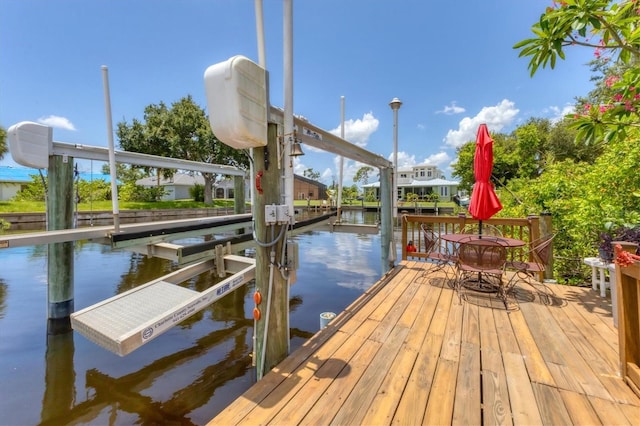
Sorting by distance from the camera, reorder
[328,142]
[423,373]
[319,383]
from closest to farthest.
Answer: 1. [319,383]
2. [423,373]
3. [328,142]

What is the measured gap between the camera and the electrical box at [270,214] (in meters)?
2.26

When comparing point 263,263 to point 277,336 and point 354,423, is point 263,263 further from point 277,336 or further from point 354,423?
point 354,423

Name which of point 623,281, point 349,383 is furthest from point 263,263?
point 623,281

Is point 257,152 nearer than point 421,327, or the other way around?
point 257,152

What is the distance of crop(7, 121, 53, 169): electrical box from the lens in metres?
3.98

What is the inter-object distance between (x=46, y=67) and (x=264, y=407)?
1119 centimetres

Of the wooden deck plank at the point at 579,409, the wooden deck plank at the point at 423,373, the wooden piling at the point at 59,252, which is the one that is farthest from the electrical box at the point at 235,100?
the wooden piling at the point at 59,252

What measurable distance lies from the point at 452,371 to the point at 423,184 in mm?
34404

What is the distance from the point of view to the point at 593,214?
4.01 meters

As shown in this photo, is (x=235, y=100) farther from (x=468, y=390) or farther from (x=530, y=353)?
(x=530, y=353)

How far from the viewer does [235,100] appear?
1.89 m

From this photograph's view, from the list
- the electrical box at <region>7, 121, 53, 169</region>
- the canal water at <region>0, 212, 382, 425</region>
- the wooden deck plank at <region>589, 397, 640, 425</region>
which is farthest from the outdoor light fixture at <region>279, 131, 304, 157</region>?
the electrical box at <region>7, 121, 53, 169</region>

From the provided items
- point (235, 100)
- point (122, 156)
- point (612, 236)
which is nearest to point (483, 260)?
point (612, 236)

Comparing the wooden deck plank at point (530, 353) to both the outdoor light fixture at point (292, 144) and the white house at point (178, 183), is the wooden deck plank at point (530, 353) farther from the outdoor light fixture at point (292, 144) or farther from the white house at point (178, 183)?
the white house at point (178, 183)
